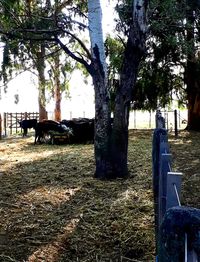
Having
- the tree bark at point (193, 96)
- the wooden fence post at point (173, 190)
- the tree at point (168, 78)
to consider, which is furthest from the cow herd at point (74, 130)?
the wooden fence post at point (173, 190)

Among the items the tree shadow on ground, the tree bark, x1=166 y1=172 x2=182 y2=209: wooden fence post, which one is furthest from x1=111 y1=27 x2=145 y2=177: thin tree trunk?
the tree bark

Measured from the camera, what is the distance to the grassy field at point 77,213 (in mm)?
3855

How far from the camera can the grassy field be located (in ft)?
12.6

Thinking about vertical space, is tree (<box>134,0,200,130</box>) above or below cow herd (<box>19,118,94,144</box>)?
Answer: above

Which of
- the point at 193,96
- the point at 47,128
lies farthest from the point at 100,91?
the point at 193,96

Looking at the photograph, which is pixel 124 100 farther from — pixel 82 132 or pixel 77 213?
pixel 82 132

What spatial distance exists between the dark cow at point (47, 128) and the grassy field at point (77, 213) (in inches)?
249

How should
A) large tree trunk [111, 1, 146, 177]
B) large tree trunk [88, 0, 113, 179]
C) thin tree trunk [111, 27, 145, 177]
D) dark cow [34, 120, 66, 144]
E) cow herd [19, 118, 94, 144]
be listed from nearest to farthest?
large tree trunk [111, 1, 146, 177]
thin tree trunk [111, 27, 145, 177]
large tree trunk [88, 0, 113, 179]
cow herd [19, 118, 94, 144]
dark cow [34, 120, 66, 144]

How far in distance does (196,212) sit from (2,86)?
1761cm

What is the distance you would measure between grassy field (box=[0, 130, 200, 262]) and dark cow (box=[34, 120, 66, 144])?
249 inches

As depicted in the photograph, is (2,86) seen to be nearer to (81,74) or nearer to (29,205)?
(81,74)

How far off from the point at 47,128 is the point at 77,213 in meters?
10.7

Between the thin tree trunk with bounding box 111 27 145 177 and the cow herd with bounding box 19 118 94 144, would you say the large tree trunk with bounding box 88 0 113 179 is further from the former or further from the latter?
the cow herd with bounding box 19 118 94 144

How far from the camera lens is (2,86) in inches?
704
